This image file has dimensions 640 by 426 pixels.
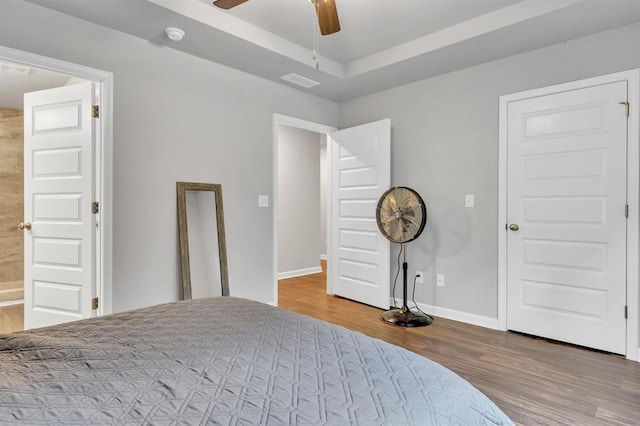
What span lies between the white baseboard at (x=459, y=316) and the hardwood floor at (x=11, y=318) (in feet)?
12.4

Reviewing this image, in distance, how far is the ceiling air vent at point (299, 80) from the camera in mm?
3566

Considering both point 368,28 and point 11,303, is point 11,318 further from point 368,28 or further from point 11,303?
point 368,28

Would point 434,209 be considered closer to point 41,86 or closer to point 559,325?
point 559,325

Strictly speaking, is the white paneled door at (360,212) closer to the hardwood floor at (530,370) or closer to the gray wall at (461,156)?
the gray wall at (461,156)

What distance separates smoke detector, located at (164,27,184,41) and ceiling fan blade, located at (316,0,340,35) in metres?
1.15

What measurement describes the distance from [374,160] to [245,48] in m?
1.73

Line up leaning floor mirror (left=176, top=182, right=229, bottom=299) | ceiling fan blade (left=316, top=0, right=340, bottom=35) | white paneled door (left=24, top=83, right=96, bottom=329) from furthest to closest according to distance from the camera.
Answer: leaning floor mirror (left=176, top=182, right=229, bottom=299) < white paneled door (left=24, top=83, right=96, bottom=329) < ceiling fan blade (left=316, top=0, right=340, bottom=35)

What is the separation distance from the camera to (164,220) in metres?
2.96

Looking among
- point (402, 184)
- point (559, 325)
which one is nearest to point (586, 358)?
point (559, 325)

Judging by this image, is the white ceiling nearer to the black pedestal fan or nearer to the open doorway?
the black pedestal fan

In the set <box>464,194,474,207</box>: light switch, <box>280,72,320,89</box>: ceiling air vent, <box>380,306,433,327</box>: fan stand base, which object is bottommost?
<box>380,306,433,327</box>: fan stand base

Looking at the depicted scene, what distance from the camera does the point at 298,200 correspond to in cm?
594

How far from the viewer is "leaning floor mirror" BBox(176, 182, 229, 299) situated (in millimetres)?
3033

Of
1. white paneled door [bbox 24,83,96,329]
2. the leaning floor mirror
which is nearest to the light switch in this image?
the leaning floor mirror
